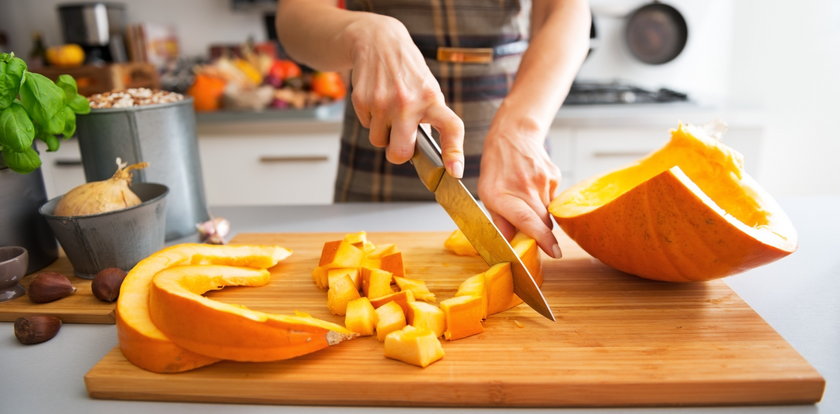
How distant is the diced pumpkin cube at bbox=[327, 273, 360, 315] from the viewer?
83 centimetres

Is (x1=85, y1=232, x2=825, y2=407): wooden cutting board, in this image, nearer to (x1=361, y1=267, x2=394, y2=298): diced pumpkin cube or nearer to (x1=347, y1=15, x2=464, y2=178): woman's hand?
(x1=361, y1=267, x2=394, y2=298): diced pumpkin cube

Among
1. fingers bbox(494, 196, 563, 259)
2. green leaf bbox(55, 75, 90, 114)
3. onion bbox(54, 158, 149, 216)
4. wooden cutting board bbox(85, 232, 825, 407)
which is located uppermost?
green leaf bbox(55, 75, 90, 114)

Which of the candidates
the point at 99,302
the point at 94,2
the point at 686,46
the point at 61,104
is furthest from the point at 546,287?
the point at 94,2

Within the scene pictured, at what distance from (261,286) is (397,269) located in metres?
0.22

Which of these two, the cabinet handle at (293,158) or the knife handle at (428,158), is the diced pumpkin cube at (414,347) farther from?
the cabinet handle at (293,158)

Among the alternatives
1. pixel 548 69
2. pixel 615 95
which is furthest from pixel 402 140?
pixel 615 95

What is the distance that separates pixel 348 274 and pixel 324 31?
0.50 meters

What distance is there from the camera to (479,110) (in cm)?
153

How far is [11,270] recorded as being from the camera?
34.3 inches

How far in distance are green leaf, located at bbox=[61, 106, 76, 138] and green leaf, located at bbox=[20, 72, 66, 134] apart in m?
0.03

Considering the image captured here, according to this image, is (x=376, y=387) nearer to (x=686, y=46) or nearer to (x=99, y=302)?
(x=99, y=302)

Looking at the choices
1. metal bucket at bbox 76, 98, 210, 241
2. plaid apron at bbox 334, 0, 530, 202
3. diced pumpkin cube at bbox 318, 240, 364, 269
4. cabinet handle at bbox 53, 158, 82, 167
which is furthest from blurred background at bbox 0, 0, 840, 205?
diced pumpkin cube at bbox 318, 240, 364, 269

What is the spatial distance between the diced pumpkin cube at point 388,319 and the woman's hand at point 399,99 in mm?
224

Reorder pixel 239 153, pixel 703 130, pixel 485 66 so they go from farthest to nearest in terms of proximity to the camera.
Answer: pixel 239 153, pixel 485 66, pixel 703 130
